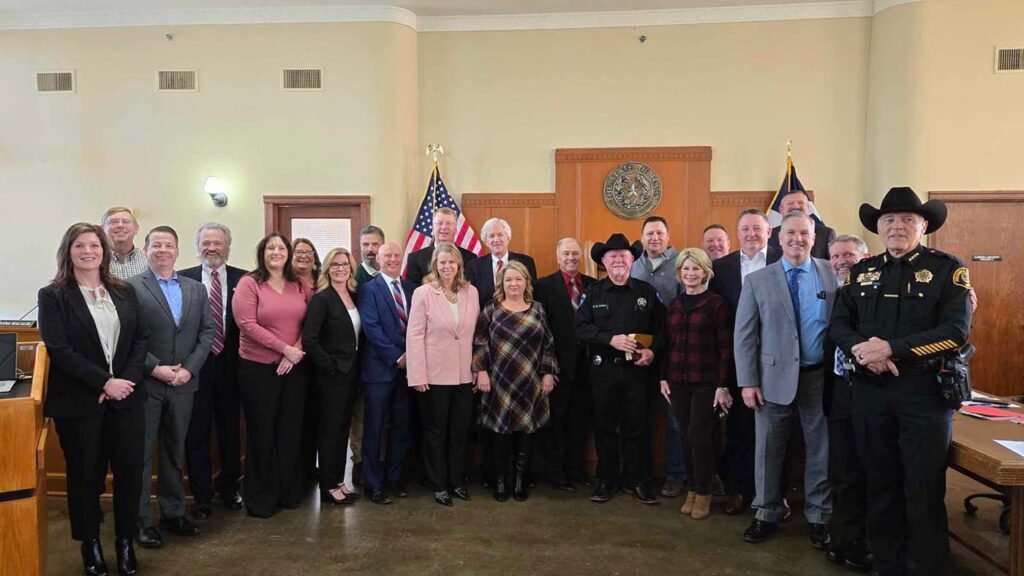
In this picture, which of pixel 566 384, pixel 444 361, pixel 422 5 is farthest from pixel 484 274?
pixel 422 5

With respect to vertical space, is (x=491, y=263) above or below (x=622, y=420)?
above

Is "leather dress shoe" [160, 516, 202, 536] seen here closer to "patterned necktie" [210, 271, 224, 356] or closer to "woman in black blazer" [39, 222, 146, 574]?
"woman in black blazer" [39, 222, 146, 574]

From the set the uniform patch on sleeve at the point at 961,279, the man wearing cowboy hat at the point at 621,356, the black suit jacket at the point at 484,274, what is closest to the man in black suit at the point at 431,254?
the black suit jacket at the point at 484,274

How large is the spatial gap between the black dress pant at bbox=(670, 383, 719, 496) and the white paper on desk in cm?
130

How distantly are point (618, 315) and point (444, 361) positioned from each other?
1.13 metres

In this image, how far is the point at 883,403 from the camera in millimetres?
2559

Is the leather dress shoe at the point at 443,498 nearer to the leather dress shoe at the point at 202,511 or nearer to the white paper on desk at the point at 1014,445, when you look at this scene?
the leather dress shoe at the point at 202,511

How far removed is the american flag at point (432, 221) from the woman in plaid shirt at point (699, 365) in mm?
3214

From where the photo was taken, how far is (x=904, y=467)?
8.35 ft

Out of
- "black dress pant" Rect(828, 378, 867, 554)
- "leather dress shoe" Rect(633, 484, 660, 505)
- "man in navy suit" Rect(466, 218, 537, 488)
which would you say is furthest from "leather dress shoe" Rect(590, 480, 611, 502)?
"black dress pant" Rect(828, 378, 867, 554)

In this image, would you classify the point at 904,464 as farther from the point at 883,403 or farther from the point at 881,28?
the point at 881,28

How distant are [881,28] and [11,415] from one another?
781 cm

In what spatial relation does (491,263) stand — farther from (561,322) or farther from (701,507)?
(701,507)

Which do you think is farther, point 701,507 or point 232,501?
point 232,501
